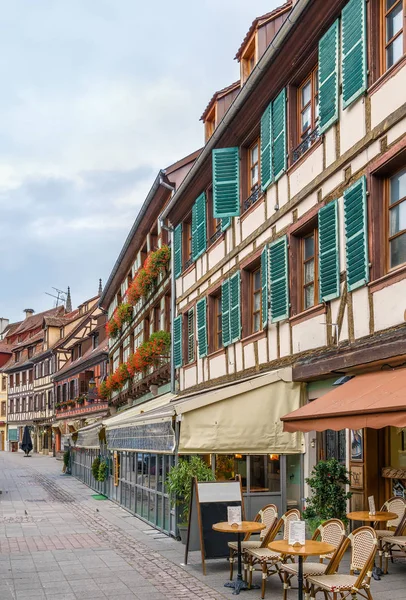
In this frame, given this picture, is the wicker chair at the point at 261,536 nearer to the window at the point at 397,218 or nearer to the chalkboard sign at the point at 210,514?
the chalkboard sign at the point at 210,514

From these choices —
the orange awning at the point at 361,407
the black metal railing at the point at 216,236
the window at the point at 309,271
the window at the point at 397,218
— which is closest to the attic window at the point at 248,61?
the black metal railing at the point at 216,236

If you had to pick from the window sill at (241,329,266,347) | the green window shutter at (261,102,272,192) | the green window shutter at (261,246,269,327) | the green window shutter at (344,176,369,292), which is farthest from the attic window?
the green window shutter at (344,176,369,292)

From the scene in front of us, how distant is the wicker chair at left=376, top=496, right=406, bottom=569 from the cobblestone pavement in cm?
45

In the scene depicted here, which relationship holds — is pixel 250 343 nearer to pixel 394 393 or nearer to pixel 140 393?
pixel 394 393

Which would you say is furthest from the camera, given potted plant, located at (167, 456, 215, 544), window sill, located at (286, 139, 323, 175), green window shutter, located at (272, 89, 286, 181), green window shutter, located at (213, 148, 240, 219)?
green window shutter, located at (213, 148, 240, 219)

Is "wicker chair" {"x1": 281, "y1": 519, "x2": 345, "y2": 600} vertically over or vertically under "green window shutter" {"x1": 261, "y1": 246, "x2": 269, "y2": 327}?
under

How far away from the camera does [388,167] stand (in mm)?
9672

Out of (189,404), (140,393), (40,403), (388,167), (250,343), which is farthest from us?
(40,403)

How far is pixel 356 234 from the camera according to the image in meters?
10.2

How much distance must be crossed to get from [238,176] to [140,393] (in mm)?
14508

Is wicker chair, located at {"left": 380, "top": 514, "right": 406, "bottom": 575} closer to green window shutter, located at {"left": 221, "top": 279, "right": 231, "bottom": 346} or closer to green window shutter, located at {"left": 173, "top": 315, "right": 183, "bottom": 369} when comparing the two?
green window shutter, located at {"left": 221, "top": 279, "right": 231, "bottom": 346}

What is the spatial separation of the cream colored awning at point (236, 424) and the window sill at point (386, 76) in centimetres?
457

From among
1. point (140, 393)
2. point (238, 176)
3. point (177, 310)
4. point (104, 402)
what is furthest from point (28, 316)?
point (238, 176)

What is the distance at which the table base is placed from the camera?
361 inches
